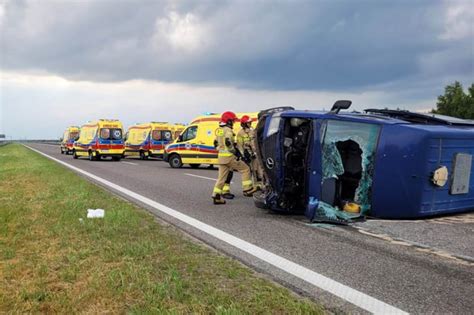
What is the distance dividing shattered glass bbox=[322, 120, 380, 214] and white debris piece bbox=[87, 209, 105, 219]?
147 inches

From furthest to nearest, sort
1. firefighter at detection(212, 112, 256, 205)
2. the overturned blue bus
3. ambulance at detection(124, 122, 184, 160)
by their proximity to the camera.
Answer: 1. ambulance at detection(124, 122, 184, 160)
2. firefighter at detection(212, 112, 256, 205)
3. the overturned blue bus

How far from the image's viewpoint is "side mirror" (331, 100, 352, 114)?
747cm

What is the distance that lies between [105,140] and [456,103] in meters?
43.1

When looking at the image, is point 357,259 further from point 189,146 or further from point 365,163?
point 189,146

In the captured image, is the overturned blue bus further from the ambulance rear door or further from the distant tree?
the distant tree

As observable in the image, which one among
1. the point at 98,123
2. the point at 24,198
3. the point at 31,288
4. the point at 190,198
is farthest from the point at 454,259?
the point at 98,123

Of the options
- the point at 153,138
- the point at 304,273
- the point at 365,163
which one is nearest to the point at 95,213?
the point at 304,273

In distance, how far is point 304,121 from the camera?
7992 millimetres

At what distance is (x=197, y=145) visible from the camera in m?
21.9

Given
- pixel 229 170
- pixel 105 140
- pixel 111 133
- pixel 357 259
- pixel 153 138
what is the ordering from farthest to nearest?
1. pixel 153 138
2. pixel 111 133
3. pixel 105 140
4. pixel 229 170
5. pixel 357 259

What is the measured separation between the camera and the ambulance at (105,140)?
28250 millimetres

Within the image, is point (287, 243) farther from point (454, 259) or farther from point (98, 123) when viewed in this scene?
point (98, 123)

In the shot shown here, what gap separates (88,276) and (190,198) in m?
5.99

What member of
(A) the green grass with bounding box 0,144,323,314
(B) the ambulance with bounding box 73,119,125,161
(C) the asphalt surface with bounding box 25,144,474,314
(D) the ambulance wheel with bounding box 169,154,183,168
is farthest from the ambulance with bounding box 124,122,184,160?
(A) the green grass with bounding box 0,144,323,314
